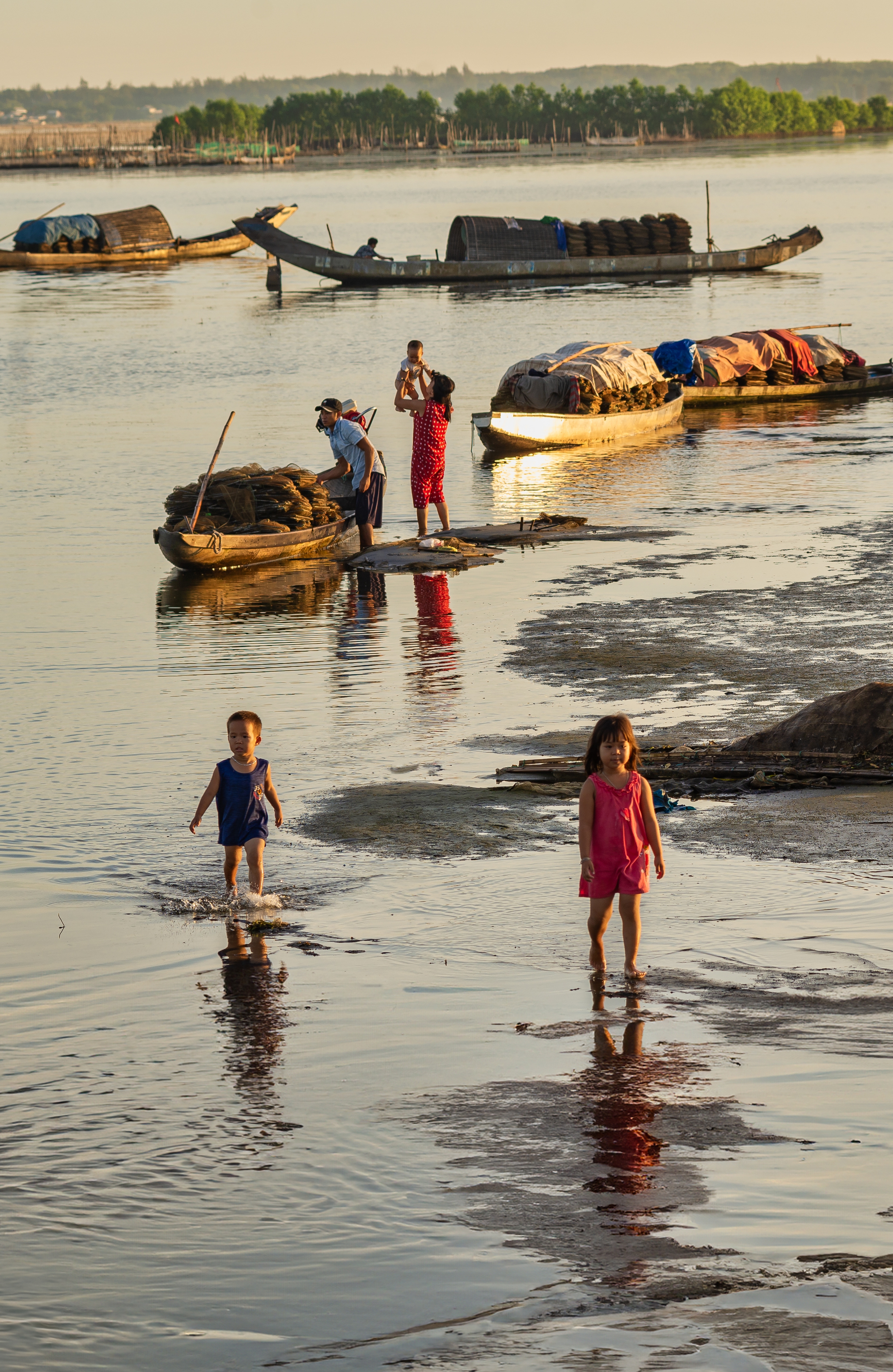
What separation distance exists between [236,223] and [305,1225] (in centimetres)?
5794

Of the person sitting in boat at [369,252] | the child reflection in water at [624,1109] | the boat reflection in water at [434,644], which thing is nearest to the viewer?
the child reflection in water at [624,1109]

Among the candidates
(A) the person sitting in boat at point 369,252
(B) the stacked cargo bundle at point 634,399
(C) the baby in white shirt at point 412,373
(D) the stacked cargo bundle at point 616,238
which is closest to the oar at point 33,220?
(A) the person sitting in boat at point 369,252

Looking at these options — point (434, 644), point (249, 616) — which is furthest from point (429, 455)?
point (434, 644)

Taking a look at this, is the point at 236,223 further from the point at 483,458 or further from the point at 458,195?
the point at 458,195

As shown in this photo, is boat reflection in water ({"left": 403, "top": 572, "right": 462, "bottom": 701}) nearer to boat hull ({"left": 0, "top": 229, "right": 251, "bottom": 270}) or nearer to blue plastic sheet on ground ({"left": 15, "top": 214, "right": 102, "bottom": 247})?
boat hull ({"left": 0, "top": 229, "right": 251, "bottom": 270})

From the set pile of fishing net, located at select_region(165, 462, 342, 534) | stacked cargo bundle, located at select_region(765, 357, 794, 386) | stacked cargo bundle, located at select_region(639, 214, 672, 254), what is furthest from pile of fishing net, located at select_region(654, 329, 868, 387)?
stacked cargo bundle, located at select_region(639, 214, 672, 254)

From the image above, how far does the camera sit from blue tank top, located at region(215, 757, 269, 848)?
7816mm

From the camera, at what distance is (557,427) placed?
24.4m

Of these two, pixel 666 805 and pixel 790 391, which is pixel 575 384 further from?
pixel 666 805

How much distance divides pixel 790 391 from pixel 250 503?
52.3 feet

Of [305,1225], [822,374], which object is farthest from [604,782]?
[822,374]

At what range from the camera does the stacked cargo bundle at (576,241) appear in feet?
184

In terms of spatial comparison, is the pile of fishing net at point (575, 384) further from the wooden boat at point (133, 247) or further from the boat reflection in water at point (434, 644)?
the wooden boat at point (133, 247)

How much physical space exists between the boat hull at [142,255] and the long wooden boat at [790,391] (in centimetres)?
4561
